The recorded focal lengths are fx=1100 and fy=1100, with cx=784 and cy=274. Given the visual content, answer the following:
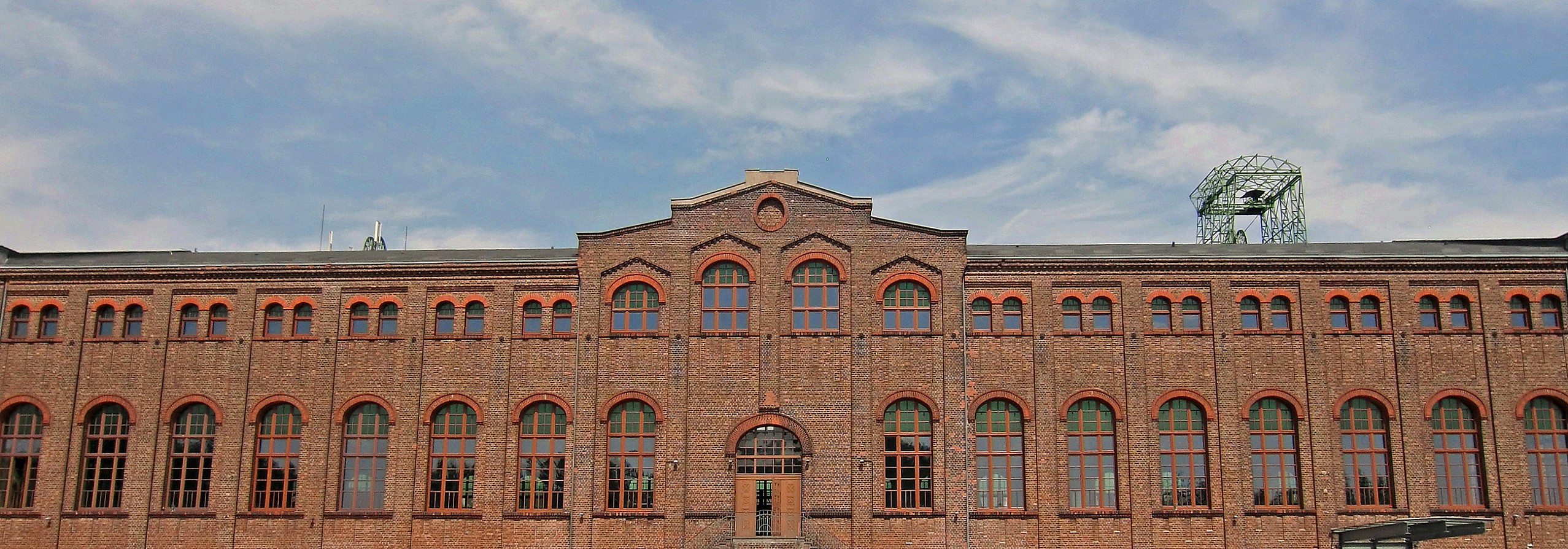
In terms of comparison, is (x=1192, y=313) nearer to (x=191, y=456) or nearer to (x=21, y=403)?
(x=191, y=456)

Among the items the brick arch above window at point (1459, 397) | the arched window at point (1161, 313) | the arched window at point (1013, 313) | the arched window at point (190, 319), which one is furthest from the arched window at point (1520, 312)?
the arched window at point (190, 319)

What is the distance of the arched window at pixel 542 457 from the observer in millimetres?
29359

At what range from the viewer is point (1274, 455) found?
29.0 m

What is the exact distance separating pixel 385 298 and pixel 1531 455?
31060mm

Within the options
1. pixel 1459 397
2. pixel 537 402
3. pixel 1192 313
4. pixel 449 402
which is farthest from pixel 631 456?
pixel 1459 397

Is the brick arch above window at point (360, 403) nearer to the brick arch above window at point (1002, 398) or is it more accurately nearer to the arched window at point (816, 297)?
the arched window at point (816, 297)

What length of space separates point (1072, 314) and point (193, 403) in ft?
79.2

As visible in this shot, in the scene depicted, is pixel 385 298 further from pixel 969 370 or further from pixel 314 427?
pixel 969 370

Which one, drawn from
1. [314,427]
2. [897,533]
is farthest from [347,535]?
[897,533]

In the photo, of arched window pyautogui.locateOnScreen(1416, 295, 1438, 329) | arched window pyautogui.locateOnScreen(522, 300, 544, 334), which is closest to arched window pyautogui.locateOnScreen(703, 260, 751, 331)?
arched window pyautogui.locateOnScreen(522, 300, 544, 334)

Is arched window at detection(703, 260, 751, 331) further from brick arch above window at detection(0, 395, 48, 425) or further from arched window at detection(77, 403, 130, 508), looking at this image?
brick arch above window at detection(0, 395, 48, 425)

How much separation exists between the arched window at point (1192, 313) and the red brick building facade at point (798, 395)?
0.61ft

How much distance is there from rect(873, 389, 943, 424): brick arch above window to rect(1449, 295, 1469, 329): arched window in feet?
46.5

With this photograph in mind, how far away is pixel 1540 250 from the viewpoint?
29.8m
